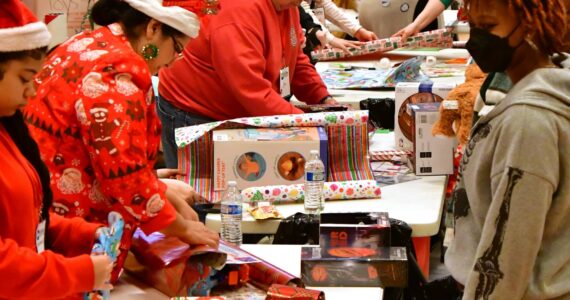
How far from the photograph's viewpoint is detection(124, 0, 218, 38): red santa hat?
2492 mm

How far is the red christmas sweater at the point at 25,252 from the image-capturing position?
1.74 meters

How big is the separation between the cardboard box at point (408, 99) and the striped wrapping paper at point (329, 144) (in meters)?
0.36

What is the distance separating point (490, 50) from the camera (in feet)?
6.68

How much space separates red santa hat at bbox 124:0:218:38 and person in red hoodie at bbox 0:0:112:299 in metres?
0.62

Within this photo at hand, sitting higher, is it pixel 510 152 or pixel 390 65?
pixel 510 152

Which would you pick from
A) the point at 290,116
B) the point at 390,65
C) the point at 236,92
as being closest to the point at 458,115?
the point at 290,116

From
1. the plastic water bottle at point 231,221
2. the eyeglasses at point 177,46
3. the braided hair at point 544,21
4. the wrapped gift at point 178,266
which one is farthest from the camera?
the plastic water bottle at point 231,221

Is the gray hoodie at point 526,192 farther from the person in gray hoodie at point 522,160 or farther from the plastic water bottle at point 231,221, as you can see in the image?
the plastic water bottle at point 231,221

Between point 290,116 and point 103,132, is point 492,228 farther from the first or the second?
point 290,116

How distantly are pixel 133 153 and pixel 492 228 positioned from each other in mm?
907

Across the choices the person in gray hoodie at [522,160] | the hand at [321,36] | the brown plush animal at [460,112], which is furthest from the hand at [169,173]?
the hand at [321,36]

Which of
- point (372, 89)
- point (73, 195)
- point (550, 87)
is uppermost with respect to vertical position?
point (550, 87)

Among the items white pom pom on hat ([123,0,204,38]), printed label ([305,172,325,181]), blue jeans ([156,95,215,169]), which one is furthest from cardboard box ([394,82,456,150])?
white pom pom on hat ([123,0,204,38])

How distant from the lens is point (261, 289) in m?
2.53
